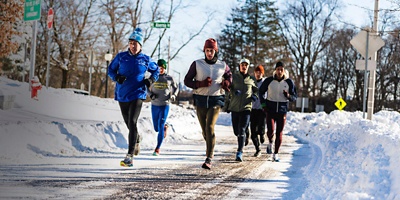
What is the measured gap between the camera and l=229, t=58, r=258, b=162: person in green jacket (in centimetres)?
869

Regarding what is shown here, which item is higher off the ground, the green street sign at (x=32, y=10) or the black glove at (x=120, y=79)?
the green street sign at (x=32, y=10)

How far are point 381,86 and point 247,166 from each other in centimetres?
5409

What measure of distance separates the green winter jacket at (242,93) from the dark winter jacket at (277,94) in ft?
0.85

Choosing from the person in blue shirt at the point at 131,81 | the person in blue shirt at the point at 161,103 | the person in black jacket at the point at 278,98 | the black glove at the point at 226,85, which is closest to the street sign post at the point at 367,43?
the person in black jacket at the point at 278,98

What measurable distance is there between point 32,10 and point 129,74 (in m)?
12.9

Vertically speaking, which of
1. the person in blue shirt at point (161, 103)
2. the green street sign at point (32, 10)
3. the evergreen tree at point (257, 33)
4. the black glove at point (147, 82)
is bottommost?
the person in blue shirt at point (161, 103)

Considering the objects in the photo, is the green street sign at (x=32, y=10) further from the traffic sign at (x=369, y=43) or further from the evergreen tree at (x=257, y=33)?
the evergreen tree at (x=257, y=33)

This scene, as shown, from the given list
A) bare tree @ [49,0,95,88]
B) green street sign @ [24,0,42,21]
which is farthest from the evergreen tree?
green street sign @ [24,0,42,21]

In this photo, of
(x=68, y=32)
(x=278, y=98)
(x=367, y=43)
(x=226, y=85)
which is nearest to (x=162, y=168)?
(x=226, y=85)

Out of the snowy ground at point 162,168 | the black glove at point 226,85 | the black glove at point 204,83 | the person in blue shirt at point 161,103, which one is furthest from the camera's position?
the person in blue shirt at point 161,103

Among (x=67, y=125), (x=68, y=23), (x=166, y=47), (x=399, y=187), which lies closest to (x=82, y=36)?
(x=68, y=23)

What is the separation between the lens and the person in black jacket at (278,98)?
8984mm

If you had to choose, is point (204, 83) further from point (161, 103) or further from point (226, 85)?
point (161, 103)

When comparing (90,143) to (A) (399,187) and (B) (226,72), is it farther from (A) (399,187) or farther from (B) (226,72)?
(A) (399,187)
